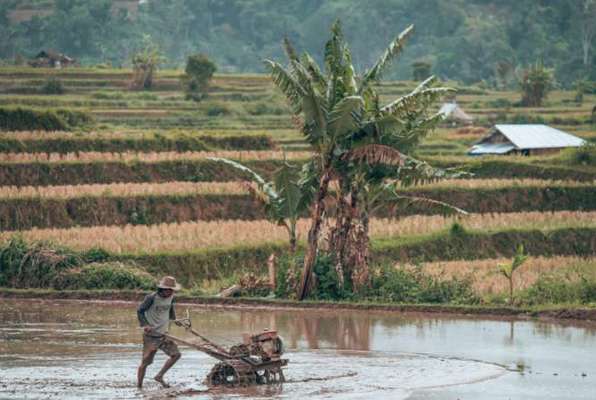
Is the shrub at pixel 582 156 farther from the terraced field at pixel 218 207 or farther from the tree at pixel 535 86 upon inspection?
the tree at pixel 535 86

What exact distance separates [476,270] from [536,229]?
428cm

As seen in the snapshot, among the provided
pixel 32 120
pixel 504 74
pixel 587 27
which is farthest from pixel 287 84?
pixel 587 27

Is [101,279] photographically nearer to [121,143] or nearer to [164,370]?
[164,370]

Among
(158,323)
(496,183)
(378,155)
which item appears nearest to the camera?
(158,323)

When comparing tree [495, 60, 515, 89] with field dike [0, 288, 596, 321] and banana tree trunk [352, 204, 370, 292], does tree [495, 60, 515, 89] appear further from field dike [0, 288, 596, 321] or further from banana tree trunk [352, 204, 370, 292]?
field dike [0, 288, 596, 321]

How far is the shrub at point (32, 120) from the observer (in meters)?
33.5

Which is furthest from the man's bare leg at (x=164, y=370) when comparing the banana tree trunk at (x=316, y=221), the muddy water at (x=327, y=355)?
the banana tree trunk at (x=316, y=221)

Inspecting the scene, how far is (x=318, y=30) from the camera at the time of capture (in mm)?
95188

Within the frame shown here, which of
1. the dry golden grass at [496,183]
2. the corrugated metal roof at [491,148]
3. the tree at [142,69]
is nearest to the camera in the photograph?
the dry golden grass at [496,183]

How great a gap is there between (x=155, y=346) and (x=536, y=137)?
99.2 ft

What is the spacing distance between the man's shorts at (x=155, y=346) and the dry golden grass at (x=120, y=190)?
39.4 feet

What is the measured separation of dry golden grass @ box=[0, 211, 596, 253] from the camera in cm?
2375

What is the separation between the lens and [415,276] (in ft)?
70.3

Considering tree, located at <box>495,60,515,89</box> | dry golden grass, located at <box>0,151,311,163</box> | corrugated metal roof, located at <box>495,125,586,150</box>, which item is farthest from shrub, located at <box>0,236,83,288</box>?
tree, located at <box>495,60,515,89</box>
